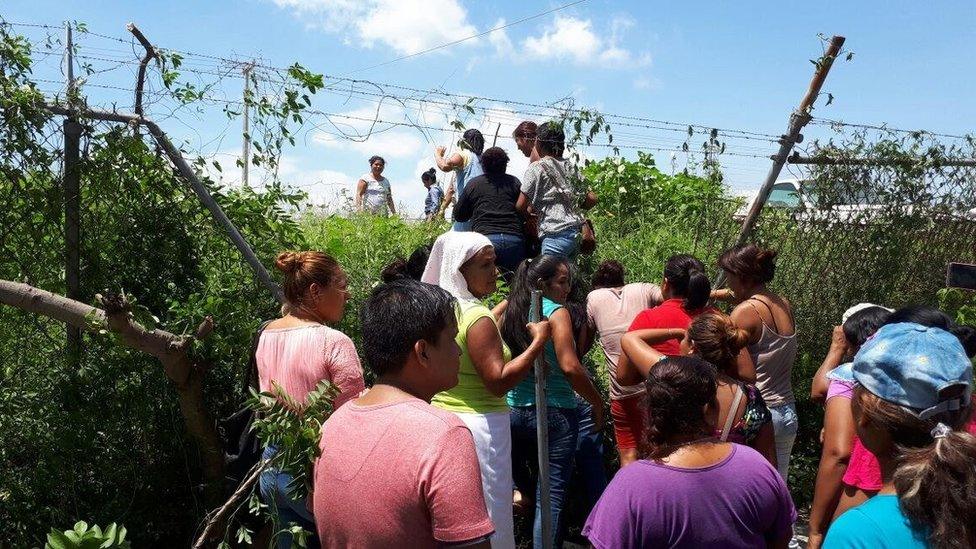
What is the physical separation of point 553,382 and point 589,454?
0.53 meters

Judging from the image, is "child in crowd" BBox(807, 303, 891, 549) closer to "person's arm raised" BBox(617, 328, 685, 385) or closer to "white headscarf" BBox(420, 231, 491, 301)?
"person's arm raised" BBox(617, 328, 685, 385)

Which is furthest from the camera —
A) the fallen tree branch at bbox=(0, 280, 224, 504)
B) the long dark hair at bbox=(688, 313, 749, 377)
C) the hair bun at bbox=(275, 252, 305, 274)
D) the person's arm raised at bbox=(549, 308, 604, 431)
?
the person's arm raised at bbox=(549, 308, 604, 431)

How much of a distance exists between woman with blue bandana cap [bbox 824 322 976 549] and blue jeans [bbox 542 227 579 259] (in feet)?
13.9

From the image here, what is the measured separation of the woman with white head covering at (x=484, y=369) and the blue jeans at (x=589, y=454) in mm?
975

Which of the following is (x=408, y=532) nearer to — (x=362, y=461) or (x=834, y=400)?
(x=362, y=461)

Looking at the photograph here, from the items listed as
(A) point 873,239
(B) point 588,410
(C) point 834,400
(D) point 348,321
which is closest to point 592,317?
(B) point 588,410

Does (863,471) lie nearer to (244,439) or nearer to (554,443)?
(554,443)

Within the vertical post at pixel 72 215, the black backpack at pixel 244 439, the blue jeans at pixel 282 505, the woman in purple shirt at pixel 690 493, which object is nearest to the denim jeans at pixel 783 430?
the woman in purple shirt at pixel 690 493

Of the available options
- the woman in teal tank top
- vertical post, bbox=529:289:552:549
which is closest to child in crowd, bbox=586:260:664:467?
the woman in teal tank top

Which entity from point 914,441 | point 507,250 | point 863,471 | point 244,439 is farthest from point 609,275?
point 914,441

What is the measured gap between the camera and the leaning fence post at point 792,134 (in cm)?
542

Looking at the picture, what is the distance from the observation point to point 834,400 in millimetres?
3551

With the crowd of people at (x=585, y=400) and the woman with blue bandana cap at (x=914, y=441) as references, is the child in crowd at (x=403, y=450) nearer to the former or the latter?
the crowd of people at (x=585, y=400)

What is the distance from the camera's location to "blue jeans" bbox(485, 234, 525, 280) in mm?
6527
